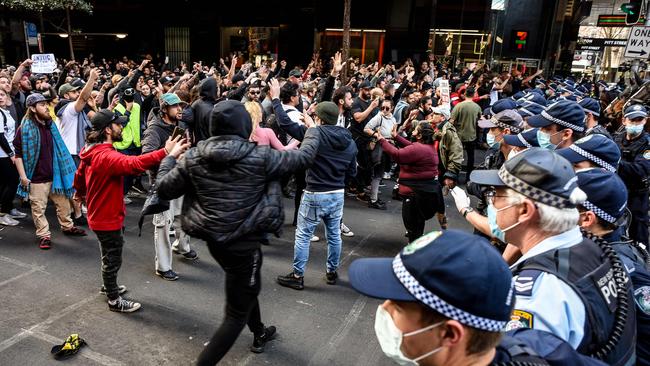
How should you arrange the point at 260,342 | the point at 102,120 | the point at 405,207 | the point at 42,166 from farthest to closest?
the point at 42,166 → the point at 405,207 → the point at 102,120 → the point at 260,342

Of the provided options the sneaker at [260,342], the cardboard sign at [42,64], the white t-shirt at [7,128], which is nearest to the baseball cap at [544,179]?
the sneaker at [260,342]

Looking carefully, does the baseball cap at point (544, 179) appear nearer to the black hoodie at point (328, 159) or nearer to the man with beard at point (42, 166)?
the black hoodie at point (328, 159)

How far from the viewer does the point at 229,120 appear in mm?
3158

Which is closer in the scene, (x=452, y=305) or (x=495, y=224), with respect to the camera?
(x=452, y=305)

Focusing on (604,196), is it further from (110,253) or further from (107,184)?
(110,253)

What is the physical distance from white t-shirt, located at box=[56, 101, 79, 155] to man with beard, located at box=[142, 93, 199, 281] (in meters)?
1.67

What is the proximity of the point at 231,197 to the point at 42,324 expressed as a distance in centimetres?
251

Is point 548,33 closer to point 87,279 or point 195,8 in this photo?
point 195,8

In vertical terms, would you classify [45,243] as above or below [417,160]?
below

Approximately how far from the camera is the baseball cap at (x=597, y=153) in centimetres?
308

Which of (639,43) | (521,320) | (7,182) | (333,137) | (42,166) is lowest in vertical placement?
(7,182)

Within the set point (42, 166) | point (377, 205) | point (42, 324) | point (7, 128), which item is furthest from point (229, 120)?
point (377, 205)

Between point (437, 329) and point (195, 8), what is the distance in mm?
27006

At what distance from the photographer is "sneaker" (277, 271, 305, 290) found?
5.03 m
